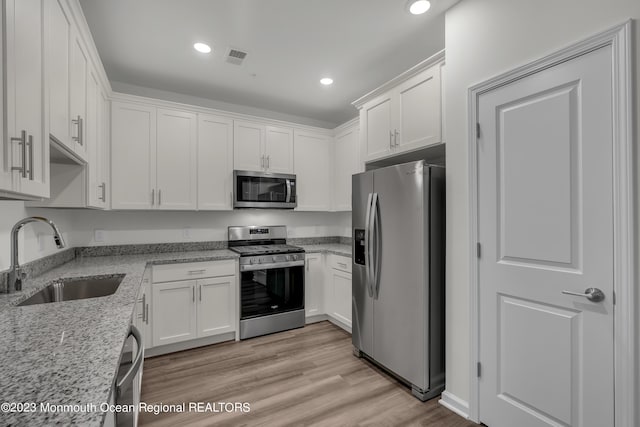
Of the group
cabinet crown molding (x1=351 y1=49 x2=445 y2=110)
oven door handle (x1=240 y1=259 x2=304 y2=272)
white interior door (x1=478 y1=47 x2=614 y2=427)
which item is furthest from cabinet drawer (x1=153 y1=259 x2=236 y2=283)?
white interior door (x1=478 y1=47 x2=614 y2=427)

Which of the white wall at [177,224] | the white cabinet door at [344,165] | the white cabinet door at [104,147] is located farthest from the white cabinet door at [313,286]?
the white cabinet door at [104,147]

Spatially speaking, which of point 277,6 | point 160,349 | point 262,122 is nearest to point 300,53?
point 277,6

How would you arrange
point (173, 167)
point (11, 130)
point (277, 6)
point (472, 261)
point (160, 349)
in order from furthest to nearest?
point (173, 167), point (160, 349), point (277, 6), point (472, 261), point (11, 130)

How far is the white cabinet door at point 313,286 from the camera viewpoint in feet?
11.6

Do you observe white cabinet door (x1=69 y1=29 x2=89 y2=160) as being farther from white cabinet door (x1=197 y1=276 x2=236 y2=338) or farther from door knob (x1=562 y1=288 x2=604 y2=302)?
door knob (x1=562 y1=288 x2=604 y2=302)

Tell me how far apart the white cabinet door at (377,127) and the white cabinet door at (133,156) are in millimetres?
2136

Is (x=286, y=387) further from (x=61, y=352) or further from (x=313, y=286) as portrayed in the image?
(x=61, y=352)

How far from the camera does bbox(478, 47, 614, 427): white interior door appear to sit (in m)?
1.37

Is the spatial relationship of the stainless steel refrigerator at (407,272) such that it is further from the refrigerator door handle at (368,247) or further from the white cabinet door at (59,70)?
the white cabinet door at (59,70)

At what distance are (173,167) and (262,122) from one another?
3.71 feet

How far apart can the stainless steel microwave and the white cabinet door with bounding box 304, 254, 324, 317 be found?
2.38 ft

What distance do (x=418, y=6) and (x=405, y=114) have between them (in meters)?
0.74

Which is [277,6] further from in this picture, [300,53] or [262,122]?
[262,122]

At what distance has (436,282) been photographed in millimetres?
2146
